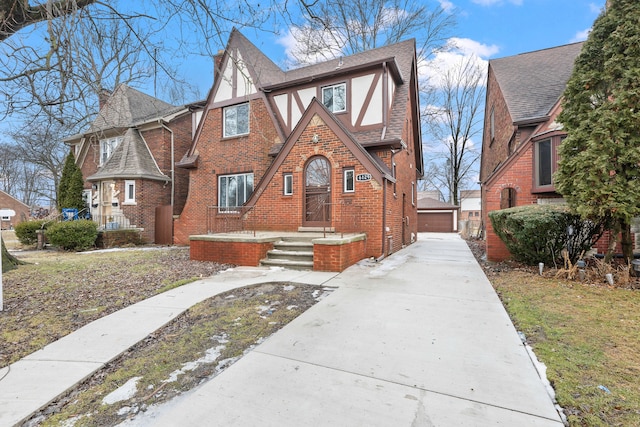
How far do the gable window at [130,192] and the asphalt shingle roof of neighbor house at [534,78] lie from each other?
17.3 metres

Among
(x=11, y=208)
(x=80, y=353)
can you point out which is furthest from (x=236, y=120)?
(x=11, y=208)

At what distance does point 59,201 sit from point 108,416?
19550 millimetres

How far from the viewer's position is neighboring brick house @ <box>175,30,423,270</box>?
30.5 feet

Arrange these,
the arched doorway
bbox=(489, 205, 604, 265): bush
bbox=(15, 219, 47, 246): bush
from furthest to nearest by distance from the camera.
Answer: bbox=(15, 219, 47, 246): bush → the arched doorway → bbox=(489, 205, 604, 265): bush

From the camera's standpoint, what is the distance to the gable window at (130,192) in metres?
15.0

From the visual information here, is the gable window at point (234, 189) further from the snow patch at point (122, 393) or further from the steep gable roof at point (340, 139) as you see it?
the snow patch at point (122, 393)

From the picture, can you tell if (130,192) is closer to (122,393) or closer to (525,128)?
(122,393)

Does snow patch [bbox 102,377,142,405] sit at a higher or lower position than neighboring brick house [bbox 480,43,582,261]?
lower

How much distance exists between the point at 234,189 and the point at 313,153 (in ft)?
16.9

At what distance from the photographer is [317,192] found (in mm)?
9938

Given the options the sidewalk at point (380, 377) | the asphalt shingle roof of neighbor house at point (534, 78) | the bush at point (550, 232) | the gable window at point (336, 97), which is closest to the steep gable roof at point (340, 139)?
the gable window at point (336, 97)

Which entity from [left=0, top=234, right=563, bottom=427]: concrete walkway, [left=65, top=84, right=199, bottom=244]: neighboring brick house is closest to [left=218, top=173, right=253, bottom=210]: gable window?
[left=65, top=84, right=199, bottom=244]: neighboring brick house

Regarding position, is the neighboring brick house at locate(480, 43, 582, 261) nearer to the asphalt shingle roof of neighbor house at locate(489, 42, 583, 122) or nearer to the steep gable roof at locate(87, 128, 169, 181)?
the asphalt shingle roof of neighbor house at locate(489, 42, 583, 122)

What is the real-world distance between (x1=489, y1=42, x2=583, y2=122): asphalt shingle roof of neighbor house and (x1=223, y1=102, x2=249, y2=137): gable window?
35.2ft
